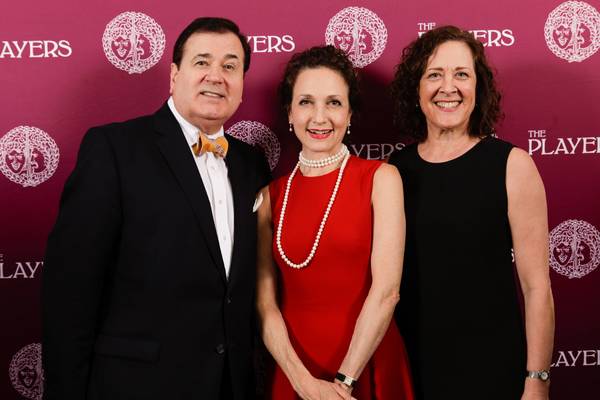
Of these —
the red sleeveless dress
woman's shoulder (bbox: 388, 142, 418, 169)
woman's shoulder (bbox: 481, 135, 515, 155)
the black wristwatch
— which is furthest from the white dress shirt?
the black wristwatch

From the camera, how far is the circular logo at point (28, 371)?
102 inches

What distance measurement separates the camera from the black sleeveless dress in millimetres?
2107

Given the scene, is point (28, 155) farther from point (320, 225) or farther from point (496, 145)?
point (496, 145)

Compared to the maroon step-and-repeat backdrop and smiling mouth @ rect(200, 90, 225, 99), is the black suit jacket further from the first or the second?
the maroon step-and-repeat backdrop

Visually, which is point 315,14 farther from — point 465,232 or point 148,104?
point 465,232

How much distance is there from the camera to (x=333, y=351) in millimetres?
2035

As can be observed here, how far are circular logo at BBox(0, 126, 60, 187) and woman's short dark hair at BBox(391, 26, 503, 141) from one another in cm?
140

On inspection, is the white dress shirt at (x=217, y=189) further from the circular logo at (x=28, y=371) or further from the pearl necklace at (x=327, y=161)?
the circular logo at (x=28, y=371)

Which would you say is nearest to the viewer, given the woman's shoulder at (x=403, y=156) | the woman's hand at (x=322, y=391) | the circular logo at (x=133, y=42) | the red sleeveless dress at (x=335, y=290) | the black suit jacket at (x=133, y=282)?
the black suit jacket at (x=133, y=282)

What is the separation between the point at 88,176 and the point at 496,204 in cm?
129

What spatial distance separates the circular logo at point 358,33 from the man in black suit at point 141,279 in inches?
36.3

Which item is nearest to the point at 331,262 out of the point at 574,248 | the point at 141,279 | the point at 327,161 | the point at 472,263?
the point at 327,161

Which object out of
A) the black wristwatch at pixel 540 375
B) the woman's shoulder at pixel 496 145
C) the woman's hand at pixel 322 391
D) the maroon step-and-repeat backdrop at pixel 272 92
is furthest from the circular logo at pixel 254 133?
the black wristwatch at pixel 540 375

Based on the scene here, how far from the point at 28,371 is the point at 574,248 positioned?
2338 mm
